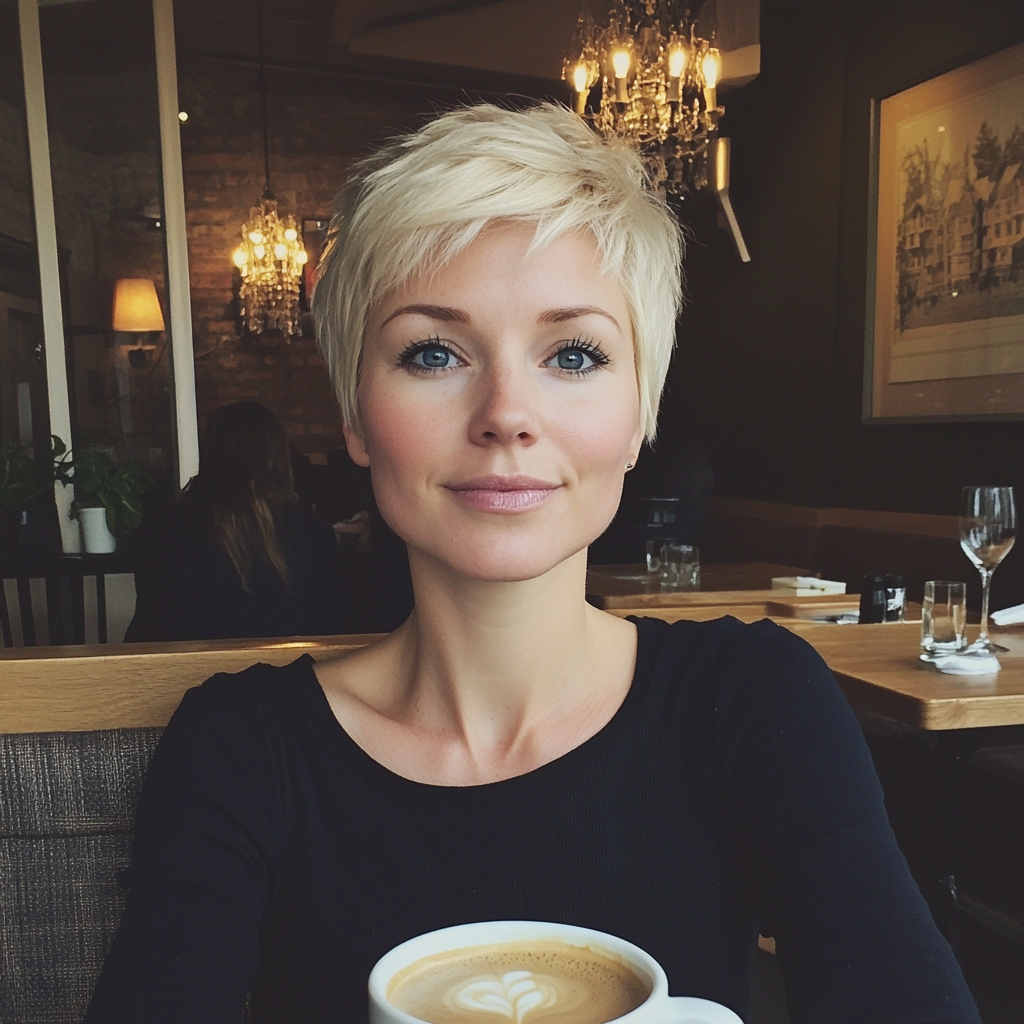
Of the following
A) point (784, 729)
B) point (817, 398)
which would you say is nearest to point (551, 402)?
point (784, 729)

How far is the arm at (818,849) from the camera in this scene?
0.74m

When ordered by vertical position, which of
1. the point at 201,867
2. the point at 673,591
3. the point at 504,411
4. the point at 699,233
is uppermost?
the point at 699,233

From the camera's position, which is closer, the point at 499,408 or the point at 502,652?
the point at 499,408

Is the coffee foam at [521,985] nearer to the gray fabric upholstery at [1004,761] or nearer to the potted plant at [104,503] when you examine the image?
the gray fabric upholstery at [1004,761]

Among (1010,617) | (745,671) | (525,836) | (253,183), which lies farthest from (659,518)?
(253,183)

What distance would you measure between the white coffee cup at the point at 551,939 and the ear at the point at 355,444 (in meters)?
0.51

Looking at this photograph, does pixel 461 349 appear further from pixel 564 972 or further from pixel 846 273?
pixel 846 273

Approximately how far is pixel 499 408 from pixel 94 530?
3216mm

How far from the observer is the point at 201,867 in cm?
87

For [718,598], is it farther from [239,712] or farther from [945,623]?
[239,712]

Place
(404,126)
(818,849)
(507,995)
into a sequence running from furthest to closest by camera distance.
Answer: (404,126) < (818,849) < (507,995)

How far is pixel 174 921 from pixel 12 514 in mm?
2999

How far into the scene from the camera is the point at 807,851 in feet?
2.77

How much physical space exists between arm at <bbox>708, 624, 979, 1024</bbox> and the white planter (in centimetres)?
318
